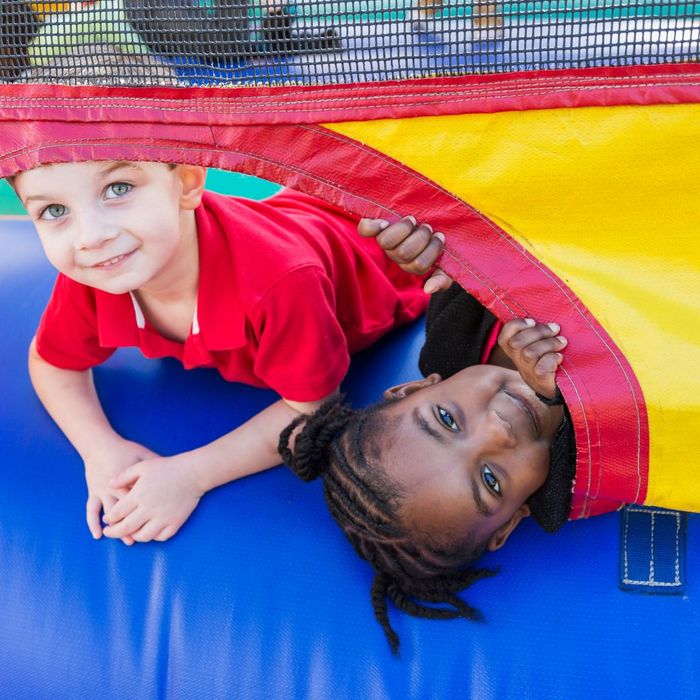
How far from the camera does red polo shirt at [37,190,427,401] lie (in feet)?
3.34

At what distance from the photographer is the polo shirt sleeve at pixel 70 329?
43.6 inches

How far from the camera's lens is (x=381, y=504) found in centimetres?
94

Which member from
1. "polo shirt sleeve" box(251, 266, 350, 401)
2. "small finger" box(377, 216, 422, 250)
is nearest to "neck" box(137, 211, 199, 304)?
"polo shirt sleeve" box(251, 266, 350, 401)

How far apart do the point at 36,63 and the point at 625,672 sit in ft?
2.64

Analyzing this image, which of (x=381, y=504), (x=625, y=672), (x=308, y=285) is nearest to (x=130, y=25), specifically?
(x=308, y=285)

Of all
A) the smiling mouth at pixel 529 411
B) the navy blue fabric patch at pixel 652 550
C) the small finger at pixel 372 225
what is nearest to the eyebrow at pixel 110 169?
the small finger at pixel 372 225

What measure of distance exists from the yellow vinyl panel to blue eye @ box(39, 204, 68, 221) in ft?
1.01

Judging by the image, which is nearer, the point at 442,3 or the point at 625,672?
the point at 442,3

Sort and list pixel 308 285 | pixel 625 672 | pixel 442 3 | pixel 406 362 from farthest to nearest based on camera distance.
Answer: pixel 406 362 → pixel 308 285 → pixel 625 672 → pixel 442 3

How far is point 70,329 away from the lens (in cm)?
113

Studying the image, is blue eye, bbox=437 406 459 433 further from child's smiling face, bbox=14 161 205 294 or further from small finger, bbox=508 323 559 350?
child's smiling face, bbox=14 161 205 294

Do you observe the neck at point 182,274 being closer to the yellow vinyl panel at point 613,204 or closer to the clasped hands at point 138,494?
the clasped hands at point 138,494

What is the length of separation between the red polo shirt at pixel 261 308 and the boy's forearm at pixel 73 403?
0.06ft

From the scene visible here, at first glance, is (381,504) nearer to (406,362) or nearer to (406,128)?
(406,362)
